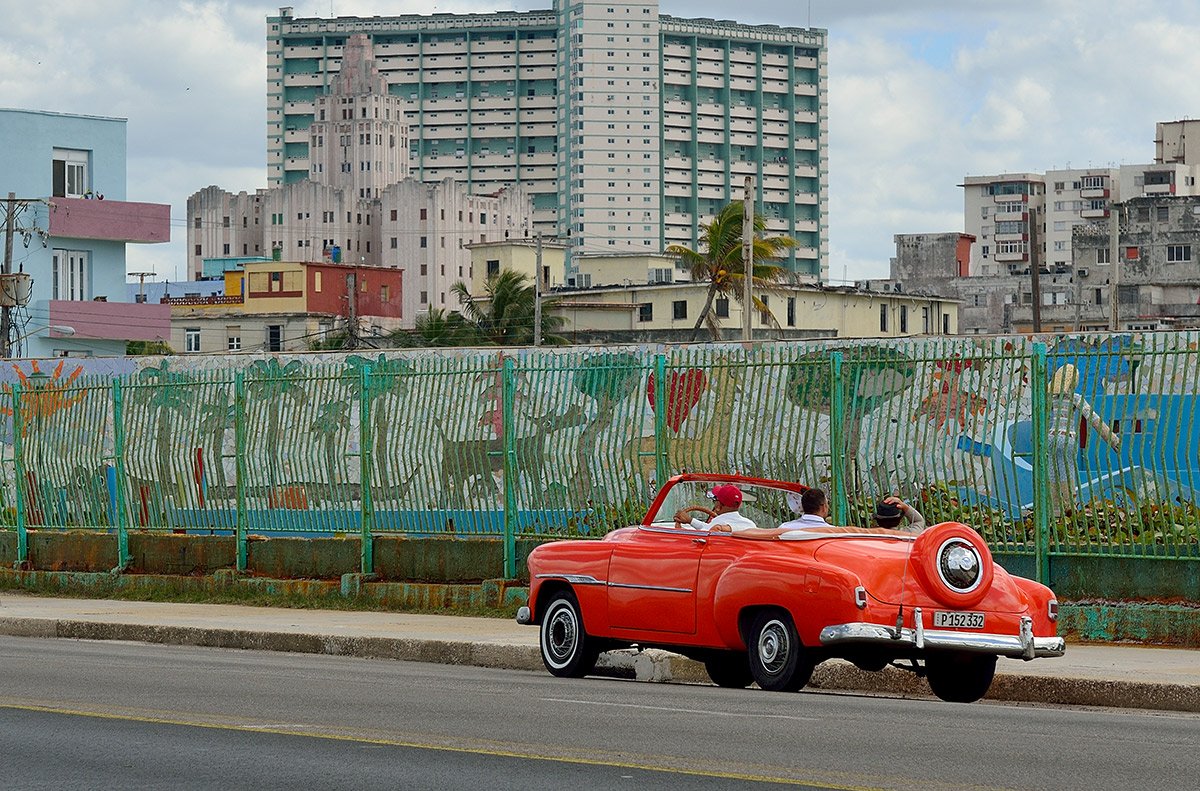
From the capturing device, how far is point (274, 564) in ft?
71.9

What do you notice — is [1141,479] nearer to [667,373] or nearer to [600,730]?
[667,373]

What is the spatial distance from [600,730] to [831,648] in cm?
240

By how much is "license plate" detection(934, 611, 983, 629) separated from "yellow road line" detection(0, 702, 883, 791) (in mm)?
3729

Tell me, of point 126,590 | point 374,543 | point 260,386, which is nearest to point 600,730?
point 374,543

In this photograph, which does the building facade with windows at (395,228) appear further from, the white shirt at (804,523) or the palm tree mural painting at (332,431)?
the white shirt at (804,523)

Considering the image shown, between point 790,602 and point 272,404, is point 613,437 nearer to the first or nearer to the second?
point 272,404

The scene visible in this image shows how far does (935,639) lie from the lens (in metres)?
12.0

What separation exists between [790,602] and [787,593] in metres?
0.06

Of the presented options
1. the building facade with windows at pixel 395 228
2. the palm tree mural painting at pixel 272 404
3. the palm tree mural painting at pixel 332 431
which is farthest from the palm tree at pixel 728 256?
the building facade with windows at pixel 395 228

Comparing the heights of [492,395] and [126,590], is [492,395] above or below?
above

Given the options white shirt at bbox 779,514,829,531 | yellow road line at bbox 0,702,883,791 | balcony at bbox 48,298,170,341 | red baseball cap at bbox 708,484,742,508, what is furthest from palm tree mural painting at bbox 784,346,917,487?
balcony at bbox 48,298,170,341

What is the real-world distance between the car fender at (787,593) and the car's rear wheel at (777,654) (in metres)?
0.11

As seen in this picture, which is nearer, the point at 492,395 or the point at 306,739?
the point at 306,739

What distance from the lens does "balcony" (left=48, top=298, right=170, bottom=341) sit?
2857 inches
